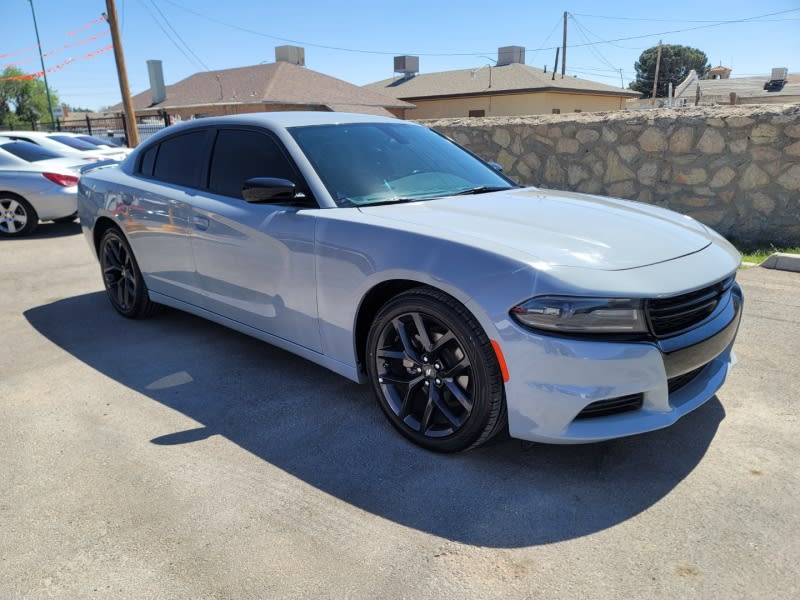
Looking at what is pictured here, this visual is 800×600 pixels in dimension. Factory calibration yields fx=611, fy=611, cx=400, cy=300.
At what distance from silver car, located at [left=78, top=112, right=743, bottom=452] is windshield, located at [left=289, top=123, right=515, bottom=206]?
13mm

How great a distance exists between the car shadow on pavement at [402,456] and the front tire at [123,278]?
0.78 m

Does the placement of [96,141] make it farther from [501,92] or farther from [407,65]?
[407,65]

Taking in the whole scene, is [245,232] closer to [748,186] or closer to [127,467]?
[127,467]

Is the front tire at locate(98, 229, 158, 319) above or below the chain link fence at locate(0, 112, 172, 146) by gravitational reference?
below

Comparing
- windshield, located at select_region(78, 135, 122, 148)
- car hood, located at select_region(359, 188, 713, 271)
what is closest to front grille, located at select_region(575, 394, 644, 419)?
car hood, located at select_region(359, 188, 713, 271)

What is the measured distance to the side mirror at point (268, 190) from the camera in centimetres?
328

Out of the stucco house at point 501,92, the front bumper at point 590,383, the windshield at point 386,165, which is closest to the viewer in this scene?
the front bumper at point 590,383

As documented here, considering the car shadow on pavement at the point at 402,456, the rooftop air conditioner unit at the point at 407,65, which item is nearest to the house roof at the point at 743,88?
the rooftop air conditioner unit at the point at 407,65

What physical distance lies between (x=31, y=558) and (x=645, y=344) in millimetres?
2554

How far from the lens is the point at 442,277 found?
2709mm

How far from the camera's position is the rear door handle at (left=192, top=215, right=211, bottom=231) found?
3.96 metres

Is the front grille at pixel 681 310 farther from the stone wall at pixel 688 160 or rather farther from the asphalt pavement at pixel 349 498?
the stone wall at pixel 688 160

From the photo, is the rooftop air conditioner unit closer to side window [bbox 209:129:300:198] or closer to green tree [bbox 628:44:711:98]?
side window [bbox 209:129:300:198]

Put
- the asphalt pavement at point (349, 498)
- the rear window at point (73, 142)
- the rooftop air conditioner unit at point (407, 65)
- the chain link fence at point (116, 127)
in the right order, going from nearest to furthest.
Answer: the asphalt pavement at point (349, 498), the rear window at point (73, 142), the chain link fence at point (116, 127), the rooftop air conditioner unit at point (407, 65)
